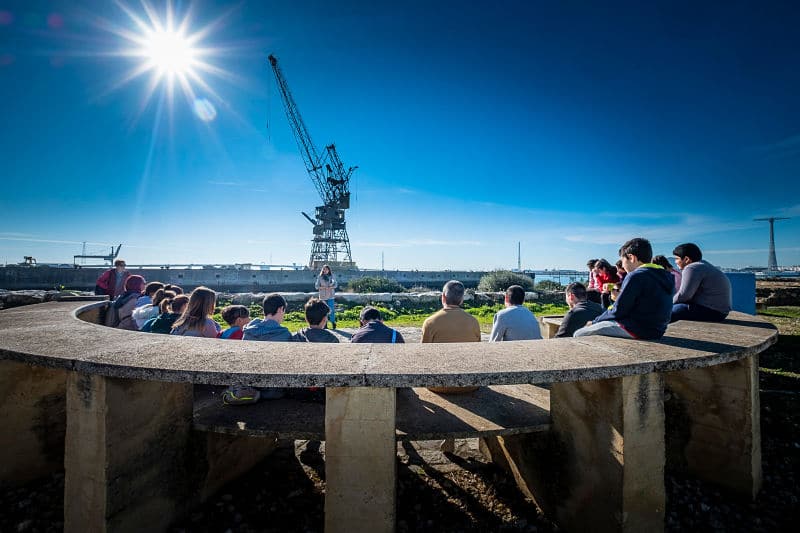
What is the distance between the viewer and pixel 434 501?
2.89 m

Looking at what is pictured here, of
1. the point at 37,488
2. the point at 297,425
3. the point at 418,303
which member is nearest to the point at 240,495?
the point at 297,425

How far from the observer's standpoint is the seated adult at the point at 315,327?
3.51m

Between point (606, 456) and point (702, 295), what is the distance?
276 centimetres

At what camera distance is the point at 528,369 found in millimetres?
2004

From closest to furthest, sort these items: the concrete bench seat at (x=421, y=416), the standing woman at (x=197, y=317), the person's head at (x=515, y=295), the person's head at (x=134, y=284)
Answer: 1. the concrete bench seat at (x=421, y=416)
2. the standing woman at (x=197, y=317)
3. the person's head at (x=515, y=295)
4. the person's head at (x=134, y=284)

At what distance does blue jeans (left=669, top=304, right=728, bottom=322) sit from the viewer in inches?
149

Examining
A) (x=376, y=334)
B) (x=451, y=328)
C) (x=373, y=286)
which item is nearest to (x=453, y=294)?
(x=451, y=328)

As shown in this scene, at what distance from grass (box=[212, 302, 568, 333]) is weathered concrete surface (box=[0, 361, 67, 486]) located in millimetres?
6100

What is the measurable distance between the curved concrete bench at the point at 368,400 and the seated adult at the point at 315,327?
33.9 inches

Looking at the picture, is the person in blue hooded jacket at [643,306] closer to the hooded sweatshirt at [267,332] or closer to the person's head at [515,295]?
the person's head at [515,295]

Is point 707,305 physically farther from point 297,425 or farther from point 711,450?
point 297,425

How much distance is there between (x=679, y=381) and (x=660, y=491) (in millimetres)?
1513

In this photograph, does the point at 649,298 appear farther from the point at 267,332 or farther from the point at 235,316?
the point at 235,316

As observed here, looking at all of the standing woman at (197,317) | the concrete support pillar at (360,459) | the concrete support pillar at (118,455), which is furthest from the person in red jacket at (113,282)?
the concrete support pillar at (360,459)
